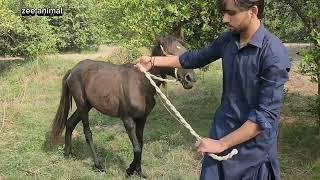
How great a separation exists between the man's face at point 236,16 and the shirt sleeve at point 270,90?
225 mm

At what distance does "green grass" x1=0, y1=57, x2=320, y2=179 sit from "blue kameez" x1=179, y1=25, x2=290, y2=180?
11.3 ft

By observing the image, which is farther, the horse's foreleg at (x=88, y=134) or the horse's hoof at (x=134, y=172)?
the horse's foreleg at (x=88, y=134)

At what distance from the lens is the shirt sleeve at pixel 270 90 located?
2113mm

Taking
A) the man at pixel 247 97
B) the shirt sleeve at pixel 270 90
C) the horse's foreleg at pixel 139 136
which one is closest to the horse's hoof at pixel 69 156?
Result: the horse's foreleg at pixel 139 136

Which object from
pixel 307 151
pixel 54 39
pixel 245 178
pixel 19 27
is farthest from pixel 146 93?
pixel 54 39

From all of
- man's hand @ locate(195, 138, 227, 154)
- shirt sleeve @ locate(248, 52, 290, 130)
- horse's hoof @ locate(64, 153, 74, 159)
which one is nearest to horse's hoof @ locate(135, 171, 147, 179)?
horse's hoof @ locate(64, 153, 74, 159)

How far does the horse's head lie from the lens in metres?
5.13

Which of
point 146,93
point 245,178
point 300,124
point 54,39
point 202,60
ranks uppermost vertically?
point 202,60

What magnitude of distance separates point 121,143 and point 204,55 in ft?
15.8

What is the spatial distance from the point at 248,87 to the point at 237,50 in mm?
212

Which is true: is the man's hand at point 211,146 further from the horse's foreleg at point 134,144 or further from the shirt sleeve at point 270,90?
the horse's foreleg at point 134,144

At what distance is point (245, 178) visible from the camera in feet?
7.68

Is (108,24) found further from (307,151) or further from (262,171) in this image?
(262,171)

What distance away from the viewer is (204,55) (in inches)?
104
